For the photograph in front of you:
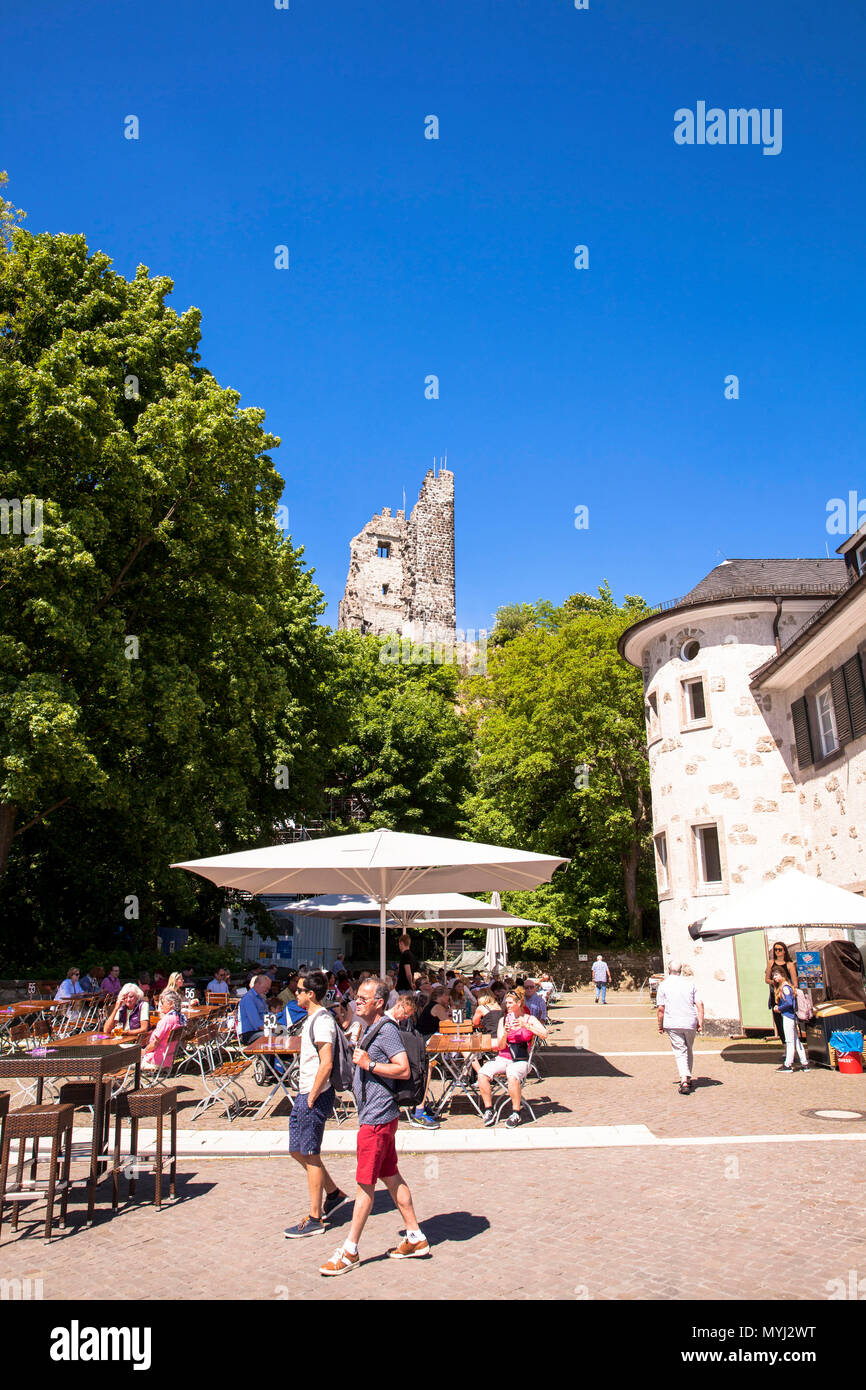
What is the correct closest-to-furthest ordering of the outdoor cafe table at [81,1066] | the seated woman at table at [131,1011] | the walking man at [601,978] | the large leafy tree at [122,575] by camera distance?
the outdoor cafe table at [81,1066], the seated woman at table at [131,1011], the large leafy tree at [122,575], the walking man at [601,978]

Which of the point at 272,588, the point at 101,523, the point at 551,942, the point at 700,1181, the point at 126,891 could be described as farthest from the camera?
the point at 551,942

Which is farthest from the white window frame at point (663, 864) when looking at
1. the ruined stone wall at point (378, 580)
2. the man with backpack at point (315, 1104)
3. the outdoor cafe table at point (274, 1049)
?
the ruined stone wall at point (378, 580)

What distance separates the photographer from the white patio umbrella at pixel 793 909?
14008 mm

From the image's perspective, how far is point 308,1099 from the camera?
6.38 m

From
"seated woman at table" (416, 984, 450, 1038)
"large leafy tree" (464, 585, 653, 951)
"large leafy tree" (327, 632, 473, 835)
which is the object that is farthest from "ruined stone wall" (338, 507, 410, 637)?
"seated woman at table" (416, 984, 450, 1038)

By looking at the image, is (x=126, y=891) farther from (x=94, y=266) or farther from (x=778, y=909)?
(x=778, y=909)

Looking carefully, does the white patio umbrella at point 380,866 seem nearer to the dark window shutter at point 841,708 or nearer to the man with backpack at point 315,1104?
the man with backpack at point 315,1104

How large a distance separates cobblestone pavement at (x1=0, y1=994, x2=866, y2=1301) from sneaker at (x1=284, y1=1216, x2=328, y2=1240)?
0.31 ft

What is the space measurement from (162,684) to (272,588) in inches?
197

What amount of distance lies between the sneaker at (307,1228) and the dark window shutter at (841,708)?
48.5 ft

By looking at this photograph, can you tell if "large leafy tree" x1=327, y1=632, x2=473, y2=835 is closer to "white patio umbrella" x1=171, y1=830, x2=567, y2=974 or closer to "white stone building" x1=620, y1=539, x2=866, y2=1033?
"white stone building" x1=620, y1=539, x2=866, y2=1033

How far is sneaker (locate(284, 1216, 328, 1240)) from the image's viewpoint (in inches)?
243

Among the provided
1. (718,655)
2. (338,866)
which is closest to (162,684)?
(338,866)

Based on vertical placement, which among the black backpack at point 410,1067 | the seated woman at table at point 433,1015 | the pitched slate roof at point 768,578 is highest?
the pitched slate roof at point 768,578
